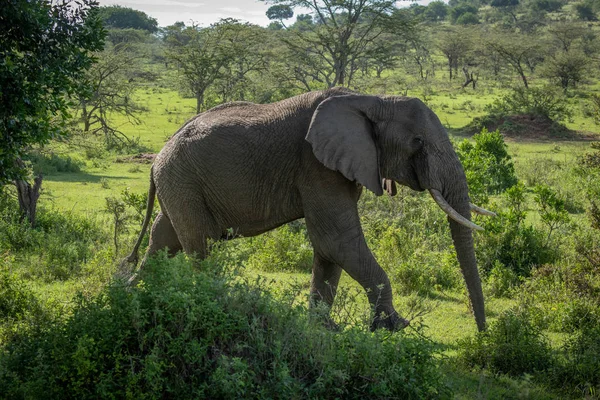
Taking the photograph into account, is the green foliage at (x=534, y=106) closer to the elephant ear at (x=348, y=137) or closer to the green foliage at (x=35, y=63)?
the elephant ear at (x=348, y=137)

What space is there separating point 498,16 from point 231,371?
8876 centimetres

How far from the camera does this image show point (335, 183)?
6.68m

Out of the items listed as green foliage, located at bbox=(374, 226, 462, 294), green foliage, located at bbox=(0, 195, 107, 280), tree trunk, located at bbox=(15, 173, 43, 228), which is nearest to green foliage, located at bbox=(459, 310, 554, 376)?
green foliage, located at bbox=(374, 226, 462, 294)

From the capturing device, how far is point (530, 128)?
88.0 feet

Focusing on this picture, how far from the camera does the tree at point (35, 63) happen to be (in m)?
5.89

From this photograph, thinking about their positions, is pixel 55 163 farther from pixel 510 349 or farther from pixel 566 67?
pixel 566 67

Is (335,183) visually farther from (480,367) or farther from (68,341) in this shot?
(68,341)

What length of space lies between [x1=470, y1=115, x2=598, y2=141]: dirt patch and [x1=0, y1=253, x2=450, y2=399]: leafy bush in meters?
21.2

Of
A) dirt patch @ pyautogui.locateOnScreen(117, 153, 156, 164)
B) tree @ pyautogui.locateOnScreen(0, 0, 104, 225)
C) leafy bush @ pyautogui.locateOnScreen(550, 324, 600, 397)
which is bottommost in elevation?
dirt patch @ pyautogui.locateOnScreen(117, 153, 156, 164)

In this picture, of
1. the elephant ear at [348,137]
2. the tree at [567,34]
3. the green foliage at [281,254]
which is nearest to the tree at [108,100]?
the green foliage at [281,254]

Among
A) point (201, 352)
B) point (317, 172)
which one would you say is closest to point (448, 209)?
point (317, 172)

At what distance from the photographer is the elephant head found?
6.48 meters

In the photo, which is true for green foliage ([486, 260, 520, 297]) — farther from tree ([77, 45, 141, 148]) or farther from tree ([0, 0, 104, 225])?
tree ([77, 45, 141, 148])

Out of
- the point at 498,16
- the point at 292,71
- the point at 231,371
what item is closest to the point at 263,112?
the point at 231,371
